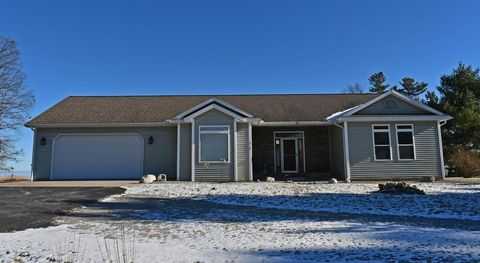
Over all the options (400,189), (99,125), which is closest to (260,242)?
(400,189)

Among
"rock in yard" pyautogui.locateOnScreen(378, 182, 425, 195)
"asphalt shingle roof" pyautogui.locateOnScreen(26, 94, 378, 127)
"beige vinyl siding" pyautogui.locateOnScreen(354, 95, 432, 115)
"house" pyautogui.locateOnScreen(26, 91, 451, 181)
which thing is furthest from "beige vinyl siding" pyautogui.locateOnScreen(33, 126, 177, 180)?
"rock in yard" pyautogui.locateOnScreen(378, 182, 425, 195)

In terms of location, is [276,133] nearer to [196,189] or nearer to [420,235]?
[196,189]

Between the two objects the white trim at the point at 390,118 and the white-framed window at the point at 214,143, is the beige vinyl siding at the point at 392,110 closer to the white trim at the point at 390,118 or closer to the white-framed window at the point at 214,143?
the white trim at the point at 390,118

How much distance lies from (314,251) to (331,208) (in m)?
4.23

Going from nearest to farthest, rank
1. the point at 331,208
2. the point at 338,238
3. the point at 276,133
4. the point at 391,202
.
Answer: the point at 338,238
the point at 331,208
the point at 391,202
the point at 276,133

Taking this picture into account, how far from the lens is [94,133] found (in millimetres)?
18000

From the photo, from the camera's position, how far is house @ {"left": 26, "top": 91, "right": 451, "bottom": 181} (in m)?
16.5

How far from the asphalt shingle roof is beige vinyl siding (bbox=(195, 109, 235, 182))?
2.50 meters

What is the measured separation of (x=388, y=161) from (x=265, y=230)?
465 inches

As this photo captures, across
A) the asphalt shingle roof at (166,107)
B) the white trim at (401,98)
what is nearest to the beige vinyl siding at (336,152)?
the asphalt shingle roof at (166,107)

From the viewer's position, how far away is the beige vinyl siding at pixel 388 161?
53.7ft

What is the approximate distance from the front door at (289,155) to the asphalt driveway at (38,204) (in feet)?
29.5

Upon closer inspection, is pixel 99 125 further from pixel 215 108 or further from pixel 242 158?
pixel 242 158

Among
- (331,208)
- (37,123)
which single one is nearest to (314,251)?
(331,208)
